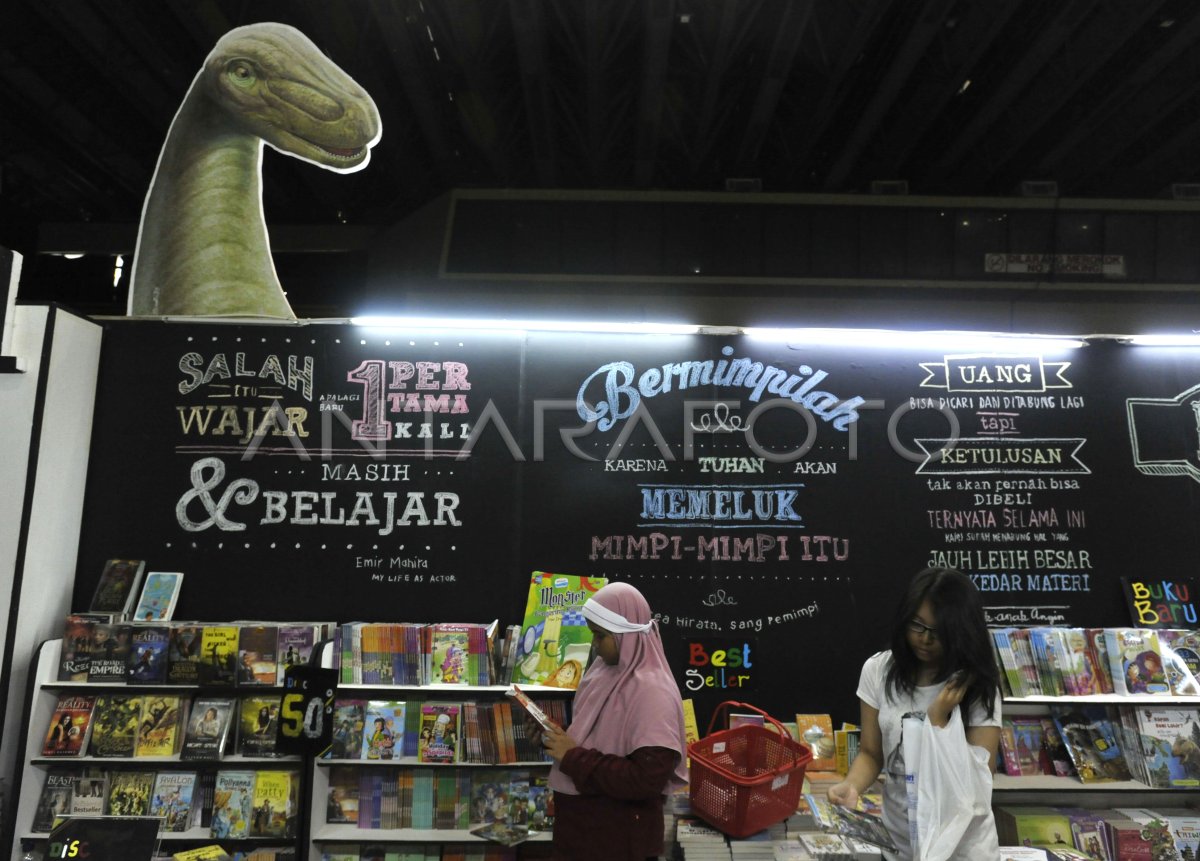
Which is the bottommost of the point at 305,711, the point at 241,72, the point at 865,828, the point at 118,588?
the point at 865,828

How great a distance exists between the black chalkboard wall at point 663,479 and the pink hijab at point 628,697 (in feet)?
4.14

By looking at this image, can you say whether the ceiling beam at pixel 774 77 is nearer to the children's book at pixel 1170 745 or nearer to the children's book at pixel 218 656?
the children's book at pixel 1170 745

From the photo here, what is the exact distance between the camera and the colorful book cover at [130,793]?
12.3 ft

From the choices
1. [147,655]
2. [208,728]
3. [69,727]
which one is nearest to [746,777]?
[208,728]

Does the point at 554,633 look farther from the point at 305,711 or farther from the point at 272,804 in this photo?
the point at 272,804

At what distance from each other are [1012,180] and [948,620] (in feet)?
25.2

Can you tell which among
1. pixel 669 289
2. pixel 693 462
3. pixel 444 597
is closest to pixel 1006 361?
pixel 693 462

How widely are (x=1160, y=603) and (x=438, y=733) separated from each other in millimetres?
3519

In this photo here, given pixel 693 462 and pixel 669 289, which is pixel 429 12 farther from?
pixel 693 462

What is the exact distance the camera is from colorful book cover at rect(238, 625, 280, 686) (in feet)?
12.5

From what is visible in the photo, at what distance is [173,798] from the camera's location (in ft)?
12.3

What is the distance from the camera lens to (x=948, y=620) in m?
2.48

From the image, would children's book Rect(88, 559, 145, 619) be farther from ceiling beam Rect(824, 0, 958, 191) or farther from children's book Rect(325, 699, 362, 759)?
ceiling beam Rect(824, 0, 958, 191)

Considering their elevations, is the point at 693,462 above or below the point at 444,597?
above
